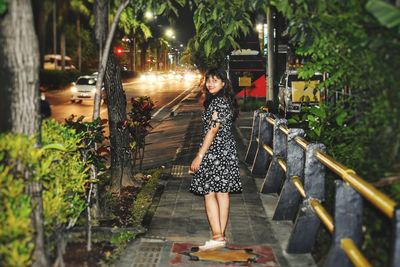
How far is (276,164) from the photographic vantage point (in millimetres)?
8633

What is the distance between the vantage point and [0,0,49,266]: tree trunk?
172 inches

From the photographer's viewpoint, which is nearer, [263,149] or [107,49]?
[107,49]

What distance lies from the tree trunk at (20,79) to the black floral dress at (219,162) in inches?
84.7

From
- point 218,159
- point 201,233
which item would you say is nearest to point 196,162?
point 218,159

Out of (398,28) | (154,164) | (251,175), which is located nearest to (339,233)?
(398,28)

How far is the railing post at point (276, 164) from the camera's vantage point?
8500 mm

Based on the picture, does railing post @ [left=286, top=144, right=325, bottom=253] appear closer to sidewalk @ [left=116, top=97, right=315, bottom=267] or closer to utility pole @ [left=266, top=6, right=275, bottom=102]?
sidewalk @ [left=116, top=97, right=315, bottom=267]

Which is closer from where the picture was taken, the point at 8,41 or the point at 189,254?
the point at 8,41

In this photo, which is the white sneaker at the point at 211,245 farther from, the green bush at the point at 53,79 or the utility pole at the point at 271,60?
the green bush at the point at 53,79

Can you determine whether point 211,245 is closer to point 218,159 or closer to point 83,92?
point 218,159

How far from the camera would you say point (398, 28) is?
4.33 meters

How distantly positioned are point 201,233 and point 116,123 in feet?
10.4

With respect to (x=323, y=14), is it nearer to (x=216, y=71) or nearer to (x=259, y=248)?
(x=216, y=71)

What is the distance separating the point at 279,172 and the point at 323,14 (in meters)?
3.81
